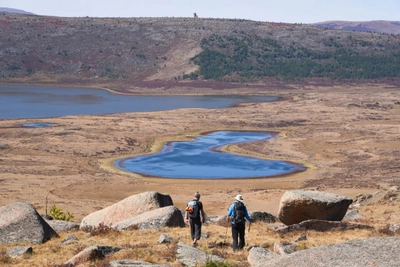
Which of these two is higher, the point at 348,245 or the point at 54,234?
the point at 348,245

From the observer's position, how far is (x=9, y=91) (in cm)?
13525

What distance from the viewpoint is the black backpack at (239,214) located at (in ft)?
53.5

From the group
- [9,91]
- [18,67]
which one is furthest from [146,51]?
[9,91]

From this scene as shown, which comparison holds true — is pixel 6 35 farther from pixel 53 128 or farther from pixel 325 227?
pixel 325 227

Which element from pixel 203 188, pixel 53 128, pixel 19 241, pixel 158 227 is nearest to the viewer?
pixel 19 241

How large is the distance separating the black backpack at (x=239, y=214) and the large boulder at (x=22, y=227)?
6.17 metres

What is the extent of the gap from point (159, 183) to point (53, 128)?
30193mm

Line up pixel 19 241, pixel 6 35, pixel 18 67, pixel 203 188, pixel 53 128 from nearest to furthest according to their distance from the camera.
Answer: pixel 19 241 → pixel 203 188 → pixel 53 128 → pixel 18 67 → pixel 6 35

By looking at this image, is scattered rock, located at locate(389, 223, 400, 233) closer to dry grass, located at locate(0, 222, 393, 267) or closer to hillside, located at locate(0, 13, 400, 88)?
dry grass, located at locate(0, 222, 393, 267)

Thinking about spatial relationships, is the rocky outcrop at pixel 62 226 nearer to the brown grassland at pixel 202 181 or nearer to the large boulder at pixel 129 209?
the large boulder at pixel 129 209

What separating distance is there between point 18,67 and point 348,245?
166 meters

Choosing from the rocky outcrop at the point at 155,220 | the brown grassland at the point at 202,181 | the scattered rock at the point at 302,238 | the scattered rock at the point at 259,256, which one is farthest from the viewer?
the rocky outcrop at the point at 155,220

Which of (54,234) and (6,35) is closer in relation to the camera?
(54,234)

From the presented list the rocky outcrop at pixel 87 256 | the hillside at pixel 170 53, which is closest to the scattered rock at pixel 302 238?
the rocky outcrop at pixel 87 256
